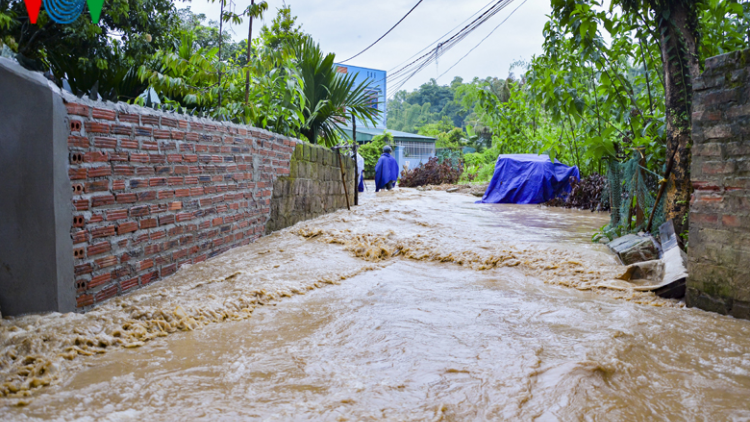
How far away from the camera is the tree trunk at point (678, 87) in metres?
4.23

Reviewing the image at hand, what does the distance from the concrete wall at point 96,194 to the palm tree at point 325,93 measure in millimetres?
3420

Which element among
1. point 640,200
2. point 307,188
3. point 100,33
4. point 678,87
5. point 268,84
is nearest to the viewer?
point 678,87

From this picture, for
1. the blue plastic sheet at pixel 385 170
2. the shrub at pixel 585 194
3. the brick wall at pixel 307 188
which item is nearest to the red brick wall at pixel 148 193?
the brick wall at pixel 307 188

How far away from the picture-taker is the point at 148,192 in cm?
305

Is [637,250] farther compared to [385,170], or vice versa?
[385,170]

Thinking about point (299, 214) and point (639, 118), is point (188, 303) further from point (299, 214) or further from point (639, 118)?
point (639, 118)

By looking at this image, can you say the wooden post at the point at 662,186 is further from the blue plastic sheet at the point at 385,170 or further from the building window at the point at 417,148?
the building window at the point at 417,148

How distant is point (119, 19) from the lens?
8.84 metres

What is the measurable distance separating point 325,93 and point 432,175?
10.3 m

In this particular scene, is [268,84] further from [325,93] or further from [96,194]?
[96,194]

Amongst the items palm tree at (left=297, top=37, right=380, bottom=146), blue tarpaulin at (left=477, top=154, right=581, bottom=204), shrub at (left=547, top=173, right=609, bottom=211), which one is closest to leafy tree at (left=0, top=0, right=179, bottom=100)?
palm tree at (left=297, top=37, right=380, bottom=146)

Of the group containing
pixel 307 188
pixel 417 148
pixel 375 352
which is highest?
pixel 417 148

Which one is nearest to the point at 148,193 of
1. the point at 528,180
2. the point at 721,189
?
the point at 721,189

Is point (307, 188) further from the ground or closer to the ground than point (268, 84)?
closer to the ground
